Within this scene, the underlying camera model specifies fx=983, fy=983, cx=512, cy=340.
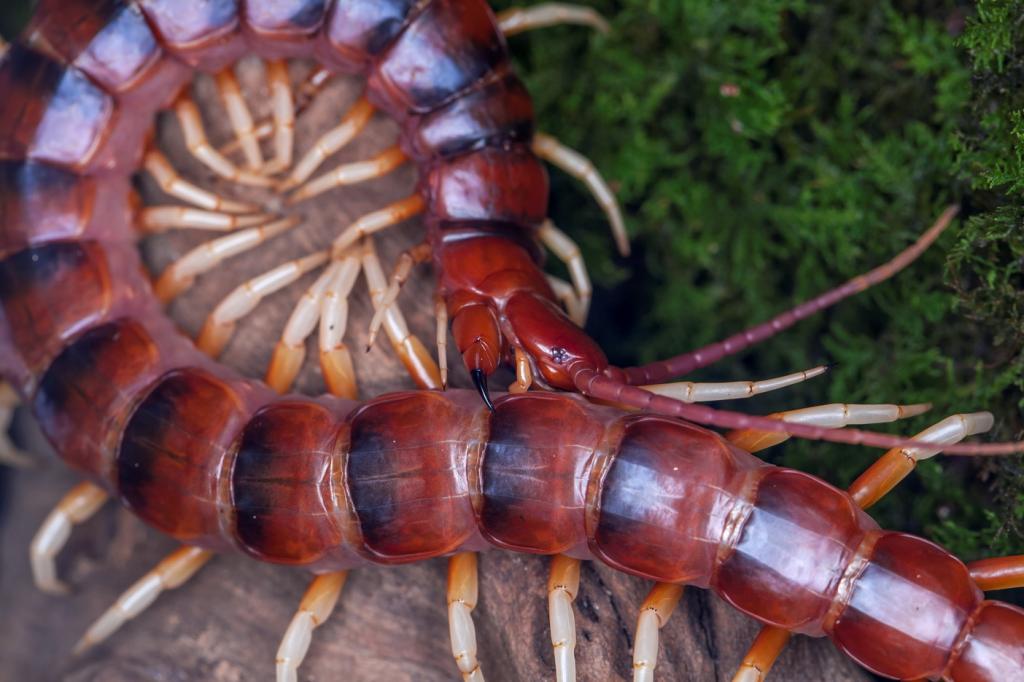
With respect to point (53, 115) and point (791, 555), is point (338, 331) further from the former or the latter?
point (791, 555)

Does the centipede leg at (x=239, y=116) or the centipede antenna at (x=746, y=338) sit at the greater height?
the centipede leg at (x=239, y=116)

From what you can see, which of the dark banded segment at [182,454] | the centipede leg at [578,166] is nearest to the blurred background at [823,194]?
the centipede leg at [578,166]

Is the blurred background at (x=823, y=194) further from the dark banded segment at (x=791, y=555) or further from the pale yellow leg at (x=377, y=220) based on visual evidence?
the pale yellow leg at (x=377, y=220)

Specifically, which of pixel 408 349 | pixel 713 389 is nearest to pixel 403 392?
pixel 408 349

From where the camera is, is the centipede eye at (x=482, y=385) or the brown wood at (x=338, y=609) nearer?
the centipede eye at (x=482, y=385)

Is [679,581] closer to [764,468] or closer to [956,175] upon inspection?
[764,468]

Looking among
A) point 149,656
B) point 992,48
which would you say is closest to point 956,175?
point 992,48
